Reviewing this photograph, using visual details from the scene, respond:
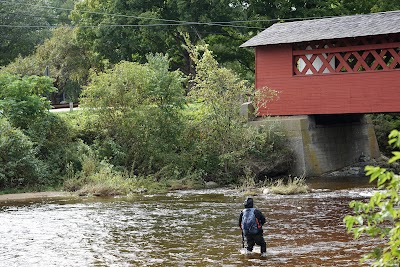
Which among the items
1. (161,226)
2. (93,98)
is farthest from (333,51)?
(161,226)

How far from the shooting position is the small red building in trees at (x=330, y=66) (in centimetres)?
2983

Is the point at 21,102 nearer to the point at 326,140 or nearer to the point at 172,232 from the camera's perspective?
the point at 172,232

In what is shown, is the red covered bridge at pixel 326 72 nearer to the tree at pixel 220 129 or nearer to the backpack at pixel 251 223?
the tree at pixel 220 129

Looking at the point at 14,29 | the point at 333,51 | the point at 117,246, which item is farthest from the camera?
the point at 14,29

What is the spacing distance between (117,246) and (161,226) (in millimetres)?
2734

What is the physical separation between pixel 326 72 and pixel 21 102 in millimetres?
13655

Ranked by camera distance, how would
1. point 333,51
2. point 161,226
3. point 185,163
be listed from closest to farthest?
point 161,226, point 185,163, point 333,51

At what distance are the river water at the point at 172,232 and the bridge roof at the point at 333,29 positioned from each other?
7.99m

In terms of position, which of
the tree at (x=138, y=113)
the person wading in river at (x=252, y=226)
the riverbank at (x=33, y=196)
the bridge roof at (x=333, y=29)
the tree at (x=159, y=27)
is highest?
the tree at (x=159, y=27)

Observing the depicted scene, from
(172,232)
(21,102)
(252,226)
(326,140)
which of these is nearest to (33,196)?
(21,102)

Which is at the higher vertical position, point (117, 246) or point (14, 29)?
point (14, 29)

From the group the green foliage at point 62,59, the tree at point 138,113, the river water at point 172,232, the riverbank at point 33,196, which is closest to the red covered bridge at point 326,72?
the tree at point 138,113

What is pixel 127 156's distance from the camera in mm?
29078

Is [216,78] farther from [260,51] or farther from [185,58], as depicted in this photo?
[185,58]
